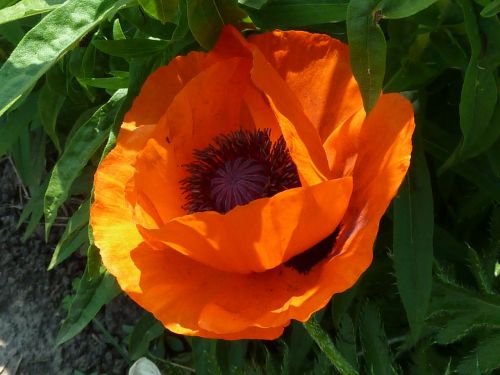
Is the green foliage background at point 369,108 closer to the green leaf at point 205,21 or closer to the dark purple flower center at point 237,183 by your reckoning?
the green leaf at point 205,21

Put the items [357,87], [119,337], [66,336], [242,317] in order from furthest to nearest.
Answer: [119,337] < [66,336] < [357,87] < [242,317]

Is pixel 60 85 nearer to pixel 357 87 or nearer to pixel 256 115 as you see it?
pixel 256 115

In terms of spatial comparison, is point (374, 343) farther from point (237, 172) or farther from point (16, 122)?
point (16, 122)

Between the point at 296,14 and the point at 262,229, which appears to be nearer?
the point at 262,229

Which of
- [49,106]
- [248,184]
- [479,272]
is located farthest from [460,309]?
[49,106]

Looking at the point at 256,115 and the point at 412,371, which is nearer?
the point at 256,115

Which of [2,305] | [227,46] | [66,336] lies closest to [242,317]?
[227,46]
